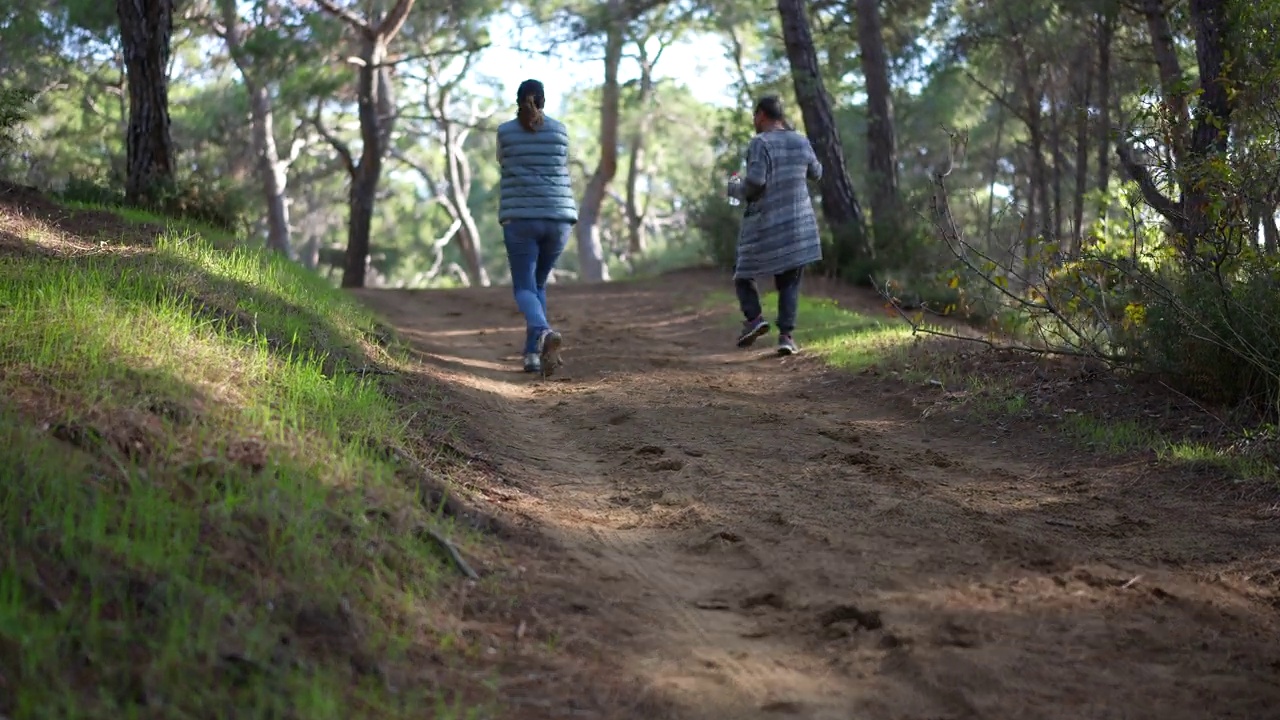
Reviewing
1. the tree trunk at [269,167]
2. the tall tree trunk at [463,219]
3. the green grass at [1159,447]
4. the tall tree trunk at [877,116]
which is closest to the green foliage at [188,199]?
the green grass at [1159,447]

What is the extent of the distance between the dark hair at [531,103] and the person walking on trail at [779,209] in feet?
5.72

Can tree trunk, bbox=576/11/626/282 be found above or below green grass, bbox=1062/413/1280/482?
above

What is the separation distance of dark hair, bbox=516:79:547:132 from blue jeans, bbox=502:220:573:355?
71 centimetres

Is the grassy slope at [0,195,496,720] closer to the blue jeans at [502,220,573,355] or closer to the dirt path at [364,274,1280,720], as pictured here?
the dirt path at [364,274,1280,720]

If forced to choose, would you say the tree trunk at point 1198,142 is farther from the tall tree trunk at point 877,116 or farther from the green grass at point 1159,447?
the tall tree trunk at point 877,116

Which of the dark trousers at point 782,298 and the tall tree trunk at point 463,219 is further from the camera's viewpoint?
the tall tree trunk at point 463,219

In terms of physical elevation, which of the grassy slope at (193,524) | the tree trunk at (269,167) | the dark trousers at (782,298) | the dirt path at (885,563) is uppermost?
the tree trunk at (269,167)

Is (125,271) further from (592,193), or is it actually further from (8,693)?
(592,193)

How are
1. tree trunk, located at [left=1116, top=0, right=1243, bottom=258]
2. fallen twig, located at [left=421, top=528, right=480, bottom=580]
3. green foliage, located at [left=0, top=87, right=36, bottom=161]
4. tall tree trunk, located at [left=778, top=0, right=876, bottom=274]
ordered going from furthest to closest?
1. tall tree trunk, located at [left=778, top=0, right=876, bottom=274]
2. green foliage, located at [left=0, top=87, right=36, bottom=161]
3. tree trunk, located at [left=1116, top=0, right=1243, bottom=258]
4. fallen twig, located at [left=421, top=528, right=480, bottom=580]

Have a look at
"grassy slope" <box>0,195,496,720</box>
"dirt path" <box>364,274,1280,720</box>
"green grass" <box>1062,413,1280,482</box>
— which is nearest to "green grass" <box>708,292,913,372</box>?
"dirt path" <box>364,274,1280,720</box>

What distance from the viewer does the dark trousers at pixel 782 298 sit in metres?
9.64

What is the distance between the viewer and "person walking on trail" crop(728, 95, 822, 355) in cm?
957

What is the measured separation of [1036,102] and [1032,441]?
21.3 meters

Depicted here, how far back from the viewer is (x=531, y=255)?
341 inches
